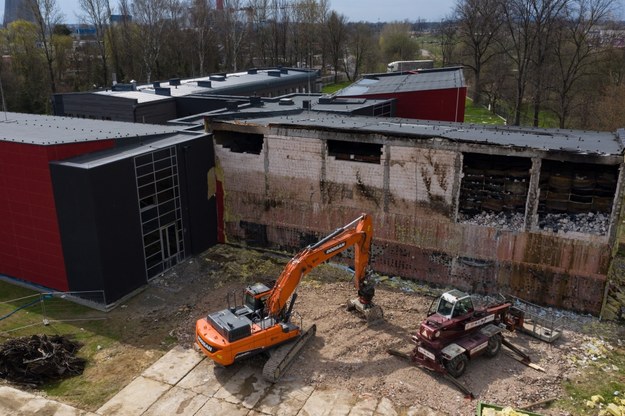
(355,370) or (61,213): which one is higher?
(61,213)

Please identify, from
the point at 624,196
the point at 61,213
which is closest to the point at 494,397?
the point at 624,196

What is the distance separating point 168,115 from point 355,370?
26371mm

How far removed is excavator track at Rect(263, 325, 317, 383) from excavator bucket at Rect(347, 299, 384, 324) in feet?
7.65

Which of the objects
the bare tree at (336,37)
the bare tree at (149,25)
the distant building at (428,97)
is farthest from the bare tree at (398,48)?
the distant building at (428,97)

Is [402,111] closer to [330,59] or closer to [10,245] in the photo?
[10,245]

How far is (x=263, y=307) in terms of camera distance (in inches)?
618

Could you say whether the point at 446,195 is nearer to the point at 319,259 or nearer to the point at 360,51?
the point at 319,259

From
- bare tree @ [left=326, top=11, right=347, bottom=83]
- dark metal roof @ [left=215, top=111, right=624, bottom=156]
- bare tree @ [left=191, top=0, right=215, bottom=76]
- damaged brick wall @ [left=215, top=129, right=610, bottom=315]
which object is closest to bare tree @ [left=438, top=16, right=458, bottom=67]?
bare tree @ [left=326, top=11, right=347, bottom=83]

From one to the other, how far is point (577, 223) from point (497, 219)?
→ 9.16 ft

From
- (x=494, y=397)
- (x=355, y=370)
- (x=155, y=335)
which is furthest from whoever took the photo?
(x=155, y=335)

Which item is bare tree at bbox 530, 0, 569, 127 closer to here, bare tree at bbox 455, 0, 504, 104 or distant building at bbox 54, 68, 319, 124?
bare tree at bbox 455, 0, 504, 104

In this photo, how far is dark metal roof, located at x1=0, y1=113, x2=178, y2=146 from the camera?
20016mm

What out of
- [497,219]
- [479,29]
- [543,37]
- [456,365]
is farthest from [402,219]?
[479,29]

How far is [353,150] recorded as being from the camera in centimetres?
2227
